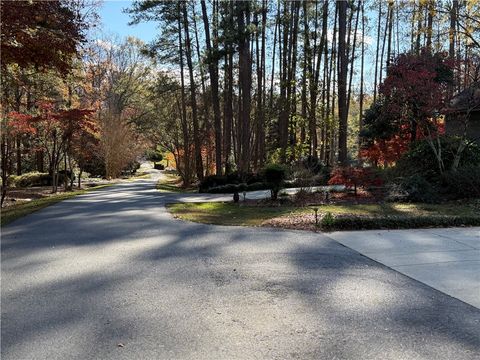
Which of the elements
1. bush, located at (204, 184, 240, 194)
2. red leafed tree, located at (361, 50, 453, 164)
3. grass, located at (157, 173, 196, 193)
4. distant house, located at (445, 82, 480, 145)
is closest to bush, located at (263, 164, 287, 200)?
red leafed tree, located at (361, 50, 453, 164)

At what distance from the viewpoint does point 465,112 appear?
16516 mm

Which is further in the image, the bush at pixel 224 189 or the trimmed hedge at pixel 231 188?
the bush at pixel 224 189

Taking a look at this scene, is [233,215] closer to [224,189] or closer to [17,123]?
[224,189]

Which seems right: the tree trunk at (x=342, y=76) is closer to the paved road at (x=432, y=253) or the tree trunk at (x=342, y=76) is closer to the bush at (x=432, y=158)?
the bush at (x=432, y=158)

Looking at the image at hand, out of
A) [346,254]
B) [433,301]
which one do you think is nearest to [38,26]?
[346,254]

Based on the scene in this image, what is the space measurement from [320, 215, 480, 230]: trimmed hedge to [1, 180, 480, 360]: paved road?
4.39ft

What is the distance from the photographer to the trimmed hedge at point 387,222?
7785 millimetres

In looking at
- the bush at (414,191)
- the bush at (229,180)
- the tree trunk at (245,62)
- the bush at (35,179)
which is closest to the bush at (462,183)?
the bush at (414,191)

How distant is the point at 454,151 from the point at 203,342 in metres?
13.1

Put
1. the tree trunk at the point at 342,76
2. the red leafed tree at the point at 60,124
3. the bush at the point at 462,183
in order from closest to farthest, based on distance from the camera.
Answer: the bush at the point at 462,183 < the tree trunk at the point at 342,76 < the red leafed tree at the point at 60,124

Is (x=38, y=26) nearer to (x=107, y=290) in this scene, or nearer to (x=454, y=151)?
(x=107, y=290)

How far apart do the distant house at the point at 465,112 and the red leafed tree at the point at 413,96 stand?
650 millimetres

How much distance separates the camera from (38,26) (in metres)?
9.45

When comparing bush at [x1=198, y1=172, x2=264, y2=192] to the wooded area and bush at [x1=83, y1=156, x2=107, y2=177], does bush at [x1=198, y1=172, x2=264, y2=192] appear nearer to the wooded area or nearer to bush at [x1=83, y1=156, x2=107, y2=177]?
the wooded area
